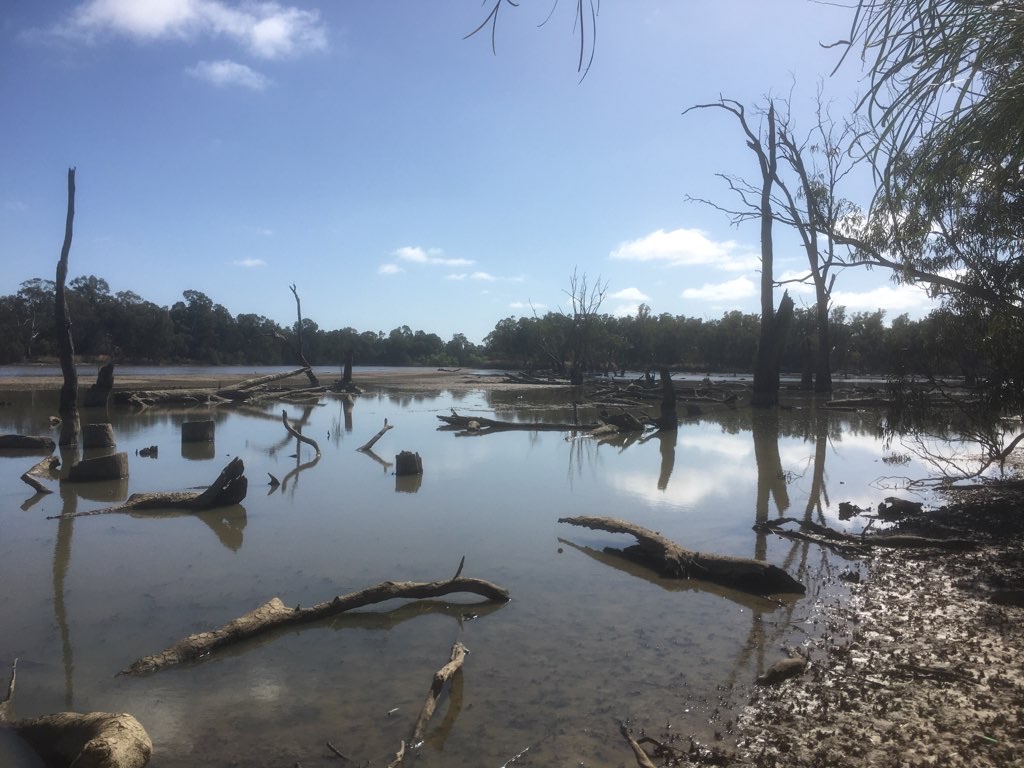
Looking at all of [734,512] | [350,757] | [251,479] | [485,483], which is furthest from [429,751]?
[251,479]

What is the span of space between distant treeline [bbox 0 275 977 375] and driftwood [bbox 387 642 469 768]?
151 feet

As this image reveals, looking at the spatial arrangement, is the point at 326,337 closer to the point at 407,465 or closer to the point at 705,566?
the point at 407,465

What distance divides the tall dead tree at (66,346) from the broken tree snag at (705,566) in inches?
494

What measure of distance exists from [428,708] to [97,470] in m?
9.18

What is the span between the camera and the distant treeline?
67.0m

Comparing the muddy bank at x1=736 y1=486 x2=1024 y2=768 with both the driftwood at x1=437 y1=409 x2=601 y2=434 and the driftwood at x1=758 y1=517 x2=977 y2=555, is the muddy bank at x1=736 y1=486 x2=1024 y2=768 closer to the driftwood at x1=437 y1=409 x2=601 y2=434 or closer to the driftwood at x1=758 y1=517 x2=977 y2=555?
the driftwood at x1=758 y1=517 x2=977 y2=555

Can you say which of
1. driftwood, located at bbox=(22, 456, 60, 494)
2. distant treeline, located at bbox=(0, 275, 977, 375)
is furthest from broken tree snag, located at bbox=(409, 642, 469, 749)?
distant treeline, located at bbox=(0, 275, 977, 375)

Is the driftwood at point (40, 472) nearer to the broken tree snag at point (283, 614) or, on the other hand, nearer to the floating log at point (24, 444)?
the floating log at point (24, 444)

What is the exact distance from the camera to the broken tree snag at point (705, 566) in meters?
5.96

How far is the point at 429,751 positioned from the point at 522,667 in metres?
1.08

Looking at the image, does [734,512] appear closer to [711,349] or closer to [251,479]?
[251,479]

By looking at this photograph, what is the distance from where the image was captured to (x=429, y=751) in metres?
3.54

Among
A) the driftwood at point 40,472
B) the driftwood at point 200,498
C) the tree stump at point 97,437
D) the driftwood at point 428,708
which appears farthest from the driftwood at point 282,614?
the tree stump at point 97,437

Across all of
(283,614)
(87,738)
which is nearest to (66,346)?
(283,614)
